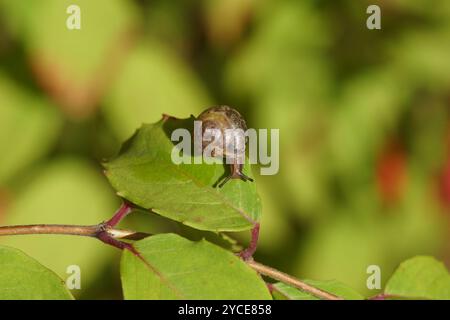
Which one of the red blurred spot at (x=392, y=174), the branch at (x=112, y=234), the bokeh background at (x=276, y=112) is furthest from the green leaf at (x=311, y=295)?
the red blurred spot at (x=392, y=174)

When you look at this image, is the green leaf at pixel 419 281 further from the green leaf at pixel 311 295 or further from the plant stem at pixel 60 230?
the plant stem at pixel 60 230

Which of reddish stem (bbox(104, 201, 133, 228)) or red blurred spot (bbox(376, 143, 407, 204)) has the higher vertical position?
reddish stem (bbox(104, 201, 133, 228))

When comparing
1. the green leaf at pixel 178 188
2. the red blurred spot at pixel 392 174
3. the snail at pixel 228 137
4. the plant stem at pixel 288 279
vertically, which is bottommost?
the red blurred spot at pixel 392 174

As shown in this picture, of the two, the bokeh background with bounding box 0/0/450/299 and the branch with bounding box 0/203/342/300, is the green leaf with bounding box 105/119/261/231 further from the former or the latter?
the bokeh background with bounding box 0/0/450/299

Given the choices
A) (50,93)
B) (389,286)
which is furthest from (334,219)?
(389,286)

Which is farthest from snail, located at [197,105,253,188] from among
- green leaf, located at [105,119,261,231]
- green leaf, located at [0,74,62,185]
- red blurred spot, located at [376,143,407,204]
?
red blurred spot, located at [376,143,407,204]

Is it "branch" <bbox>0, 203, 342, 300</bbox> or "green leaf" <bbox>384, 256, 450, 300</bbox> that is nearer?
"branch" <bbox>0, 203, 342, 300</bbox>

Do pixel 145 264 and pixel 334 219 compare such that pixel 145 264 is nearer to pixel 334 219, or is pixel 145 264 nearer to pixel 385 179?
pixel 334 219
